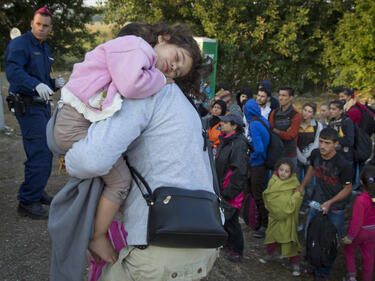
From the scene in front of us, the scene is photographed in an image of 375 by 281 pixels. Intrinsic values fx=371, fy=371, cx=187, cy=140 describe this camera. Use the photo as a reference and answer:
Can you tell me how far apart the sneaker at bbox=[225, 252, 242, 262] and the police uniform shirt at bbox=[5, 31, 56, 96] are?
2658 mm

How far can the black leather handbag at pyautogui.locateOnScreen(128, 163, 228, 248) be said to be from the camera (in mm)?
1327

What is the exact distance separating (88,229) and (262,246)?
357 cm

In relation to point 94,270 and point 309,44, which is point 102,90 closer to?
point 94,270

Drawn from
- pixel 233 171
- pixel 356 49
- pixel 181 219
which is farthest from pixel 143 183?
pixel 356 49

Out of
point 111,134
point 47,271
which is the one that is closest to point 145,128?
point 111,134

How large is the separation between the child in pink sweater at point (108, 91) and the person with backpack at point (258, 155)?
321 cm

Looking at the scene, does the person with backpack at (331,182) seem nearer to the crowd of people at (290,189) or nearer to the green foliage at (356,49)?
the crowd of people at (290,189)

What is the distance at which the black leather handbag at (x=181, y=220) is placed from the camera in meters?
1.33

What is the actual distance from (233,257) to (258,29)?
1275 centimetres

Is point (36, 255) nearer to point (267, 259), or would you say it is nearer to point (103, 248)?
point (103, 248)

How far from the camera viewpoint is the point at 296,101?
15031 millimetres

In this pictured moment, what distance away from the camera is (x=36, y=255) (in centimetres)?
337

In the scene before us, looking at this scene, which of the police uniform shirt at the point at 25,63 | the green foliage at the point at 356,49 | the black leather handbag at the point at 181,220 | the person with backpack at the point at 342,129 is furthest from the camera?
the green foliage at the point at 356,49

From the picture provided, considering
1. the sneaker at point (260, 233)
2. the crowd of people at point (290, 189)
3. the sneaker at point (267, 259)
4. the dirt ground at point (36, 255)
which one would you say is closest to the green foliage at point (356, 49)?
the crowd of people at point (290, 189)
